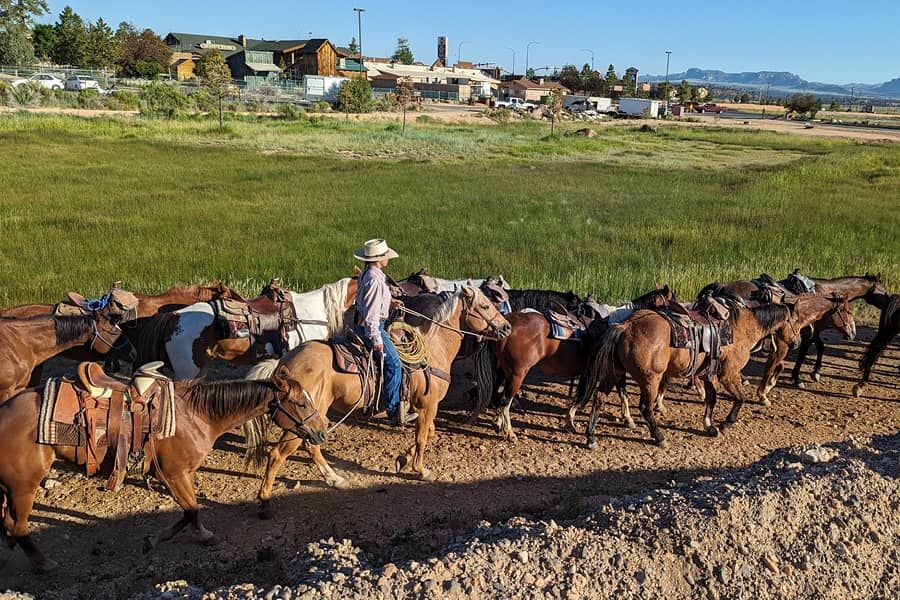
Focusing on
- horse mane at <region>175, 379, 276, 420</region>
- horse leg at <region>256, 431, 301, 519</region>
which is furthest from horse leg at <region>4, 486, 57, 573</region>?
horse leg at <region>256, 431, 301, 519</region>

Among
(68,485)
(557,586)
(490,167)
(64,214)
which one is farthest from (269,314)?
(490,167)

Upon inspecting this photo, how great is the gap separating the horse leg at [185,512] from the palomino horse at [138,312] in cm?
262

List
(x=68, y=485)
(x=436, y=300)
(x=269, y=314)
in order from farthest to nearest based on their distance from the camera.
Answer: (x=436, y=300), (x=269, y=314), (x=68, y=485)

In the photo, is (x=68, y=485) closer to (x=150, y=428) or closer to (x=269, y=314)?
(x=150, y=428)

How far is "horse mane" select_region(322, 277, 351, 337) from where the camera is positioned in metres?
9.09

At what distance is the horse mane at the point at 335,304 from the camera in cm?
909

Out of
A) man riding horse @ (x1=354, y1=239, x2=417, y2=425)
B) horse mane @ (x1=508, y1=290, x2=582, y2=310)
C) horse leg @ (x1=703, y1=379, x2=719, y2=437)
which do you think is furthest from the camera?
horse mane @ (x1=508, y1=290, x2=582, y2=310)

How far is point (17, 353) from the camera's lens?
731 centimetres

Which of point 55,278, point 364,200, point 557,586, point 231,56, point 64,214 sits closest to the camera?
point 557,586

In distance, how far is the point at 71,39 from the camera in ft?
219

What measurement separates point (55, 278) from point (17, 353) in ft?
19.6

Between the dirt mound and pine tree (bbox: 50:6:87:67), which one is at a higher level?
pine tree (bbox: 50:6:87:67)

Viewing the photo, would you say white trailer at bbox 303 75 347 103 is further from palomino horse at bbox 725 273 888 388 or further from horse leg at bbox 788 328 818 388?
horse leg at bbox 788 328 818 388

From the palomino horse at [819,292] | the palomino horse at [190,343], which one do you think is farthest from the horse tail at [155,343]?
the palomino horse at [819,292]
